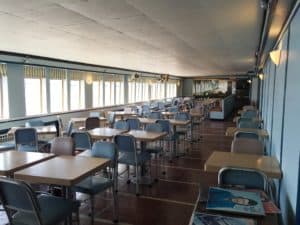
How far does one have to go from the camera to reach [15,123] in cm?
615

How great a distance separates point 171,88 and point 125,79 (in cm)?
817

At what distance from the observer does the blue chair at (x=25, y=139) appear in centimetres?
442

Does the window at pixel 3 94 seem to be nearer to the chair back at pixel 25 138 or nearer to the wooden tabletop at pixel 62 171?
the chair back at pixel 25 138

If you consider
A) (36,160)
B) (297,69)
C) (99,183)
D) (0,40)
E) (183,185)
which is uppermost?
(0,40)

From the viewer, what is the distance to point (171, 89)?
1958cm

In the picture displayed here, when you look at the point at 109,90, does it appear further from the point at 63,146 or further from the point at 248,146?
the point at 248,146

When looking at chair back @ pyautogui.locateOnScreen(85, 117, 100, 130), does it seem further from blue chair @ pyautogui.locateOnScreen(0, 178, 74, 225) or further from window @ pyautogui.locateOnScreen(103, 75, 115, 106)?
window @ pyautogui.locateOnScreen(103, 75, 115, 106)

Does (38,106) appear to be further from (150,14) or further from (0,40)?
(150,14)

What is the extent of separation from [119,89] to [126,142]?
7.92 metres

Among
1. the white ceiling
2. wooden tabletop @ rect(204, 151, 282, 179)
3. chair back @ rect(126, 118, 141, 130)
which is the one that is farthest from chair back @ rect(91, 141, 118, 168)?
chair back @ rect(126, 118, 141, 130)

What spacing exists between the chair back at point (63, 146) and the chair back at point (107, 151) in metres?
0.31

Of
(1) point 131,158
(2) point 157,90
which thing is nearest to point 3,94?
(1) point 131,158

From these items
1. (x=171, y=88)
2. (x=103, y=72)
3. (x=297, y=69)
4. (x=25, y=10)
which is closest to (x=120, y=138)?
(x=25, y=10)

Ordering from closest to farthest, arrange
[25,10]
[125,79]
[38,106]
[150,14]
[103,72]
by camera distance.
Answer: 1. [25,10]
2. [150,14]
3. [38,106]
4. [103,72]
5. [125,79]
